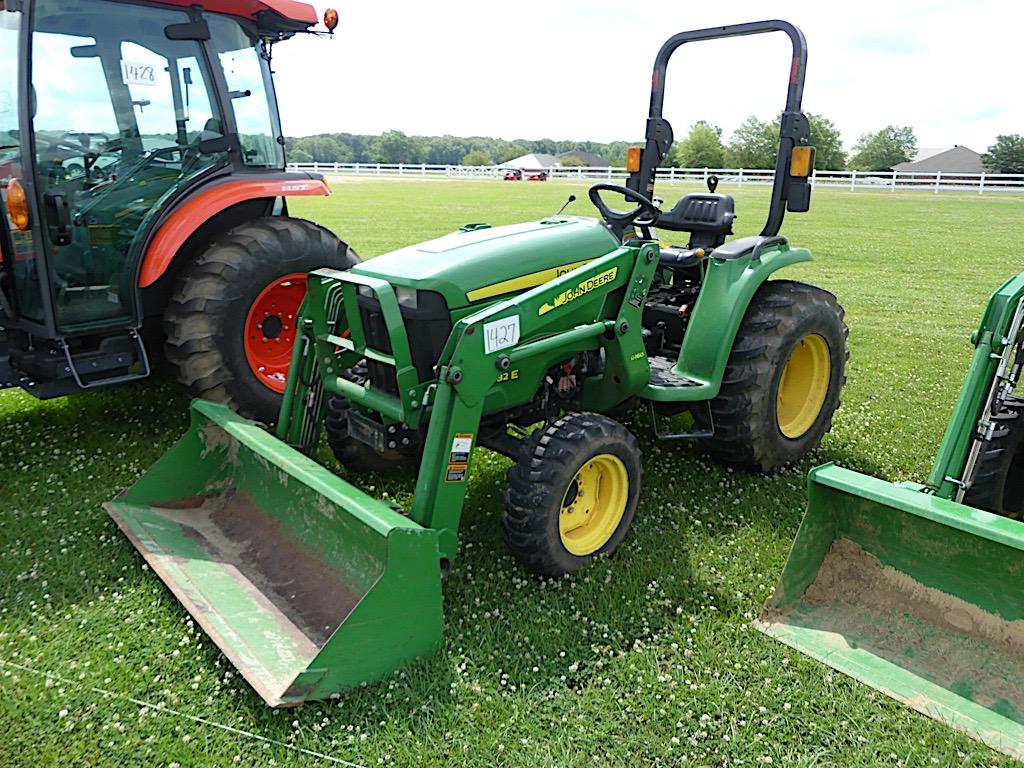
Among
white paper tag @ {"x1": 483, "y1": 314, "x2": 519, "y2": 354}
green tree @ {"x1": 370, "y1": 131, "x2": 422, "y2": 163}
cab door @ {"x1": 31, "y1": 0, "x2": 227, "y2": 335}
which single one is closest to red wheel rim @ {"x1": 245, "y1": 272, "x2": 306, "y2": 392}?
cab door @ {"x1": 31, "y1": 0, "x2": 227, "y2": 335}

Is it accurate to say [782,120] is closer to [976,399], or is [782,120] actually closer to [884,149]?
[976,399]

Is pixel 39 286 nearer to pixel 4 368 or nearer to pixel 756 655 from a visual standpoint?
pixel 4 368

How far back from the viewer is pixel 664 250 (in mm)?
5242

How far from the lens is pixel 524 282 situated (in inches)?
162

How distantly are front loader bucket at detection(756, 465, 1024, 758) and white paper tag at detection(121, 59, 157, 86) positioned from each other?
435 centimetres

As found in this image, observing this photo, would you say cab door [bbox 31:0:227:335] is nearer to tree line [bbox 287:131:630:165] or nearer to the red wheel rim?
the red wheel rim

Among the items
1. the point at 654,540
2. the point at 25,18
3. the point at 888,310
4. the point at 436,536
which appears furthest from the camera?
the point at 888,310

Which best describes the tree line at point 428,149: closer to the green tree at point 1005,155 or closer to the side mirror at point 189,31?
the green tree at point 1005,155

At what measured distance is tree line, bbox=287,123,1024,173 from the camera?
53125mm

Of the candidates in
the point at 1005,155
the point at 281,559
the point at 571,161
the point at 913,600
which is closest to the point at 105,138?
the point at 281,559

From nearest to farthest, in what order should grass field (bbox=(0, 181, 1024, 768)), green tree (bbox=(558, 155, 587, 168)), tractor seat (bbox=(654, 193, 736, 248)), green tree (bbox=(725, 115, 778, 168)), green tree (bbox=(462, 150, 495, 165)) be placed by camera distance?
grass field (bbox=(0, 181, 1024, 768)) → tractor seat (bbox=(654, 193, 736, 248)) → green tree (bbox=(725, 115, 778, 168)) → green tree (bbox=(462, 150, 495, 165)) → green tree (bbox=(558, 155, 587, 168))

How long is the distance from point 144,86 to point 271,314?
1.53m

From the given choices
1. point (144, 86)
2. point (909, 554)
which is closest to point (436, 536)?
point (909, 554)

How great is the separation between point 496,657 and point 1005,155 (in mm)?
73573
